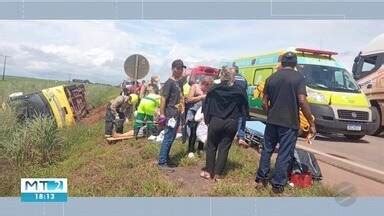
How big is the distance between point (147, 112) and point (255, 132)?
5.25ft

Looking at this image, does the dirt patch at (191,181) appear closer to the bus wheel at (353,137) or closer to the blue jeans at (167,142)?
the blue jeans at (167,142)

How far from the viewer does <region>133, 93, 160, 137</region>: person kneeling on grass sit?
6.28 meters

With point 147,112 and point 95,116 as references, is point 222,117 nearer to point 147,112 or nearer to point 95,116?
point 147,112

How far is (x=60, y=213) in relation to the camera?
4.98 meters

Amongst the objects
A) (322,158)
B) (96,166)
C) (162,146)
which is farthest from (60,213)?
(322,158)

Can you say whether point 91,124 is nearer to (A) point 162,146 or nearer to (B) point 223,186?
(A) point 162,146

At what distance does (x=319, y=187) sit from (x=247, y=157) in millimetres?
789

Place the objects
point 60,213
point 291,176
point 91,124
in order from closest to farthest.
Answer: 1. point 60,213
2. point 291,176
3. point 91,124

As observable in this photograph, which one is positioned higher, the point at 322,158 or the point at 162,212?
the point at 322,158

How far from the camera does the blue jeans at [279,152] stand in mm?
5121

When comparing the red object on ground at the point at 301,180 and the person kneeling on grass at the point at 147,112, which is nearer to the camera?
the red object on ground at the point at 301,180

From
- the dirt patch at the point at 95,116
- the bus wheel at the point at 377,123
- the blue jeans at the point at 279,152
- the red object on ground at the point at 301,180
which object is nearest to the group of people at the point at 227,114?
the blue jeans at the point at 279,152

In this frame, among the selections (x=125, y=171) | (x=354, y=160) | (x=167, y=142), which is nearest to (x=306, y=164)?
(x=354, y=160)

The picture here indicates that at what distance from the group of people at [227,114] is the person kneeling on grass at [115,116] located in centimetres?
6
